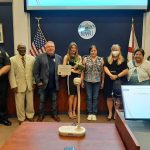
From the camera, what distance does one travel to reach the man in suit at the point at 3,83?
13.9 feet

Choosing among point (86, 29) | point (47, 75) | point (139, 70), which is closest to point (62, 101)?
point (47, 75)

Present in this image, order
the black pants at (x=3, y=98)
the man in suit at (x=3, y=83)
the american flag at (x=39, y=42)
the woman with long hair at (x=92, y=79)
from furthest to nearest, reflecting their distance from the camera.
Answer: the american flag at (x=39, y=42)
the woman with long hair at (x=92, y=79)
the black pants at (x=3, y=98)
the man in suit at (x=3, y=83)

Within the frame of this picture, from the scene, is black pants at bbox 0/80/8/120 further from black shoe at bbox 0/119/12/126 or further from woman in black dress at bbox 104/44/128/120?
woman in black dress at bbox 104/44/128/120

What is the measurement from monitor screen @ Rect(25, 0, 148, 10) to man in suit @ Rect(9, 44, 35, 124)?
194 centimetres

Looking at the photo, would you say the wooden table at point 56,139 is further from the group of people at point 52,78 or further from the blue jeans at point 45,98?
the blue jeans at point 45,98

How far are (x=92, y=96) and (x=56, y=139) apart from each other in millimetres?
2939

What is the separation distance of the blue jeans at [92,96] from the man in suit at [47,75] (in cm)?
56

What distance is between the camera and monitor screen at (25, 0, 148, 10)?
19.4 feet

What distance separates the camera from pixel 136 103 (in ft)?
6.05

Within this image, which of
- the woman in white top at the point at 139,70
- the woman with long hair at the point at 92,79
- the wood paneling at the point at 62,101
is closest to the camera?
the woman in white top at the point at 139,70

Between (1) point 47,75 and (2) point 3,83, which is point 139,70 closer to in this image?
(1) point 47,75

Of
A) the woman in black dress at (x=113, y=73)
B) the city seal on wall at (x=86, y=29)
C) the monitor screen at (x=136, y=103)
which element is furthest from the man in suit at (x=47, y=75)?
the monitor screen at (x=136, y=103)

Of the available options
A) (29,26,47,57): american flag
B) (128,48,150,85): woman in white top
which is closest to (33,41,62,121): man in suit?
(128,48,150,85): woman in white top

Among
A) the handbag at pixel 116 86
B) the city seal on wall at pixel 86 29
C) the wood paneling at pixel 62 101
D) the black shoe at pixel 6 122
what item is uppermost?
the city seal on wall at pixel 86 29
